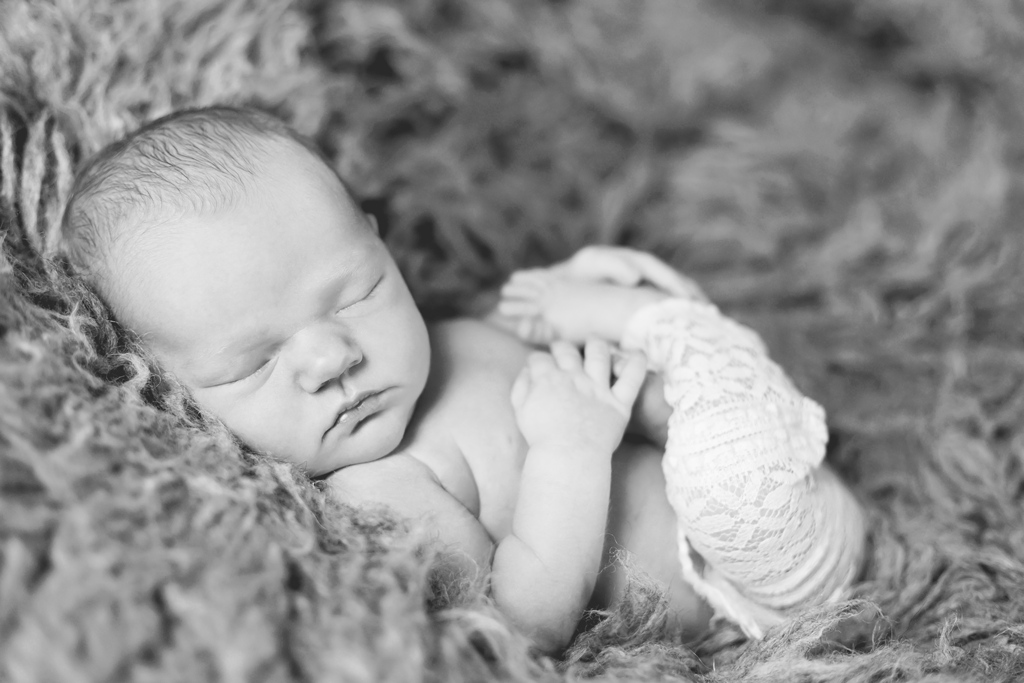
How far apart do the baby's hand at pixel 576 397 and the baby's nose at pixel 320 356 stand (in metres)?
0.22

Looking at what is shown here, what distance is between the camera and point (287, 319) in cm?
83

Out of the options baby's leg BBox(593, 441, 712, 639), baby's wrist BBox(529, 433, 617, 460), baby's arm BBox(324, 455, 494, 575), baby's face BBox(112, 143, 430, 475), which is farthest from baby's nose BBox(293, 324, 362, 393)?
baby's leg BBox(593, 441, 712, 639)

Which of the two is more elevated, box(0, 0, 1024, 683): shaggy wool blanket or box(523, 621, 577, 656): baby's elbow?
box(0, 0, 1024, 683): shaggy wool blanket

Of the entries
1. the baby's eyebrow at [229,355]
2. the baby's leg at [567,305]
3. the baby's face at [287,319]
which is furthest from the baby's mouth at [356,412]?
the baby's leg at [567,305]

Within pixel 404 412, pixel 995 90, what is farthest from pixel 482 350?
pixel 995 90

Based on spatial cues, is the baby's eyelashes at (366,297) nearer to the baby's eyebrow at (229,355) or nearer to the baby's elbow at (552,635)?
the baby's eyebrow at (229,355)

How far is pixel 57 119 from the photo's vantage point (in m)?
0.95

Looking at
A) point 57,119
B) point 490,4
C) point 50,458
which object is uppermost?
point 490,4

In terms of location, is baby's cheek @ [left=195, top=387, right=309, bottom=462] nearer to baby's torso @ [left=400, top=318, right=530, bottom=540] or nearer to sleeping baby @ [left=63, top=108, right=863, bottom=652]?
sleeping baby @ [left=63, top=108, right=863, bottom=652]

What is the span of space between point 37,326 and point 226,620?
0.33 meters

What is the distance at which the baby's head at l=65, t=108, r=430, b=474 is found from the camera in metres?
0.79

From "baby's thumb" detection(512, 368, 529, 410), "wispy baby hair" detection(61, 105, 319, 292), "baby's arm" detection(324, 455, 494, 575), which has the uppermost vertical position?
"wispy baby hair" detection(61, 105, 319, 292)

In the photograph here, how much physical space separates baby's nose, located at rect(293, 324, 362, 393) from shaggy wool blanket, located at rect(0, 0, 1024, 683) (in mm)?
98

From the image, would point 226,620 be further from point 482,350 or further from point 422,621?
point 482,350
